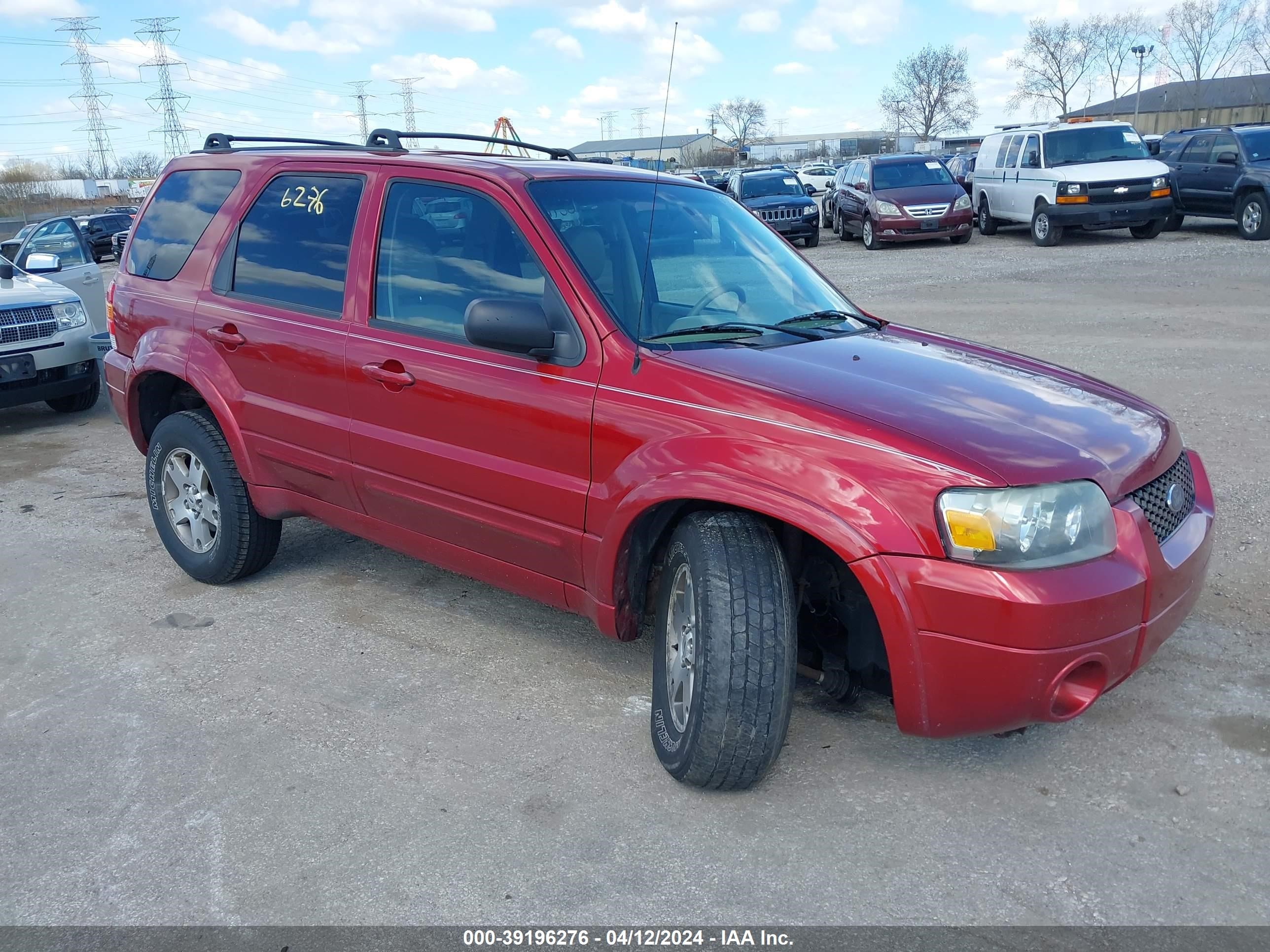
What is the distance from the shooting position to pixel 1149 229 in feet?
60.7

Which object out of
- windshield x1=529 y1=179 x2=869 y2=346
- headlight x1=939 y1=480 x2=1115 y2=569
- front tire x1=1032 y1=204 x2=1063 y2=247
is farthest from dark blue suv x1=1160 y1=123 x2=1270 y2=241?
headlight x1=939 y1=480 x2=1115 y2=569

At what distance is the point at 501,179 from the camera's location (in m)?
3.79

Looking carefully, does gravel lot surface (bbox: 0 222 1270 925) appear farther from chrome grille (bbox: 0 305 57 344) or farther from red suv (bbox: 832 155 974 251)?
red suv (bbox: 832 155 974 251)

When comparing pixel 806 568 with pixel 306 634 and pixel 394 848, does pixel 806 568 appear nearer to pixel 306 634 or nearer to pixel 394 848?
pixel 394 848

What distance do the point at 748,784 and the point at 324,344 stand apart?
7.55 feet

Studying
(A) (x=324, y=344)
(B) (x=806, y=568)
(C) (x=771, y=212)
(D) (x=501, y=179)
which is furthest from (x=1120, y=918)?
(C) (x=771, y=212)

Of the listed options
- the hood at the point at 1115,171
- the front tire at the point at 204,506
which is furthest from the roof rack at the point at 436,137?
the hood at the point at 1115,171

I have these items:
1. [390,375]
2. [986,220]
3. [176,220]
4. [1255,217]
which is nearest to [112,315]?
[176,220]

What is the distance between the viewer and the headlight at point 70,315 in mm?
8406

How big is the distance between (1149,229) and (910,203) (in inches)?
161

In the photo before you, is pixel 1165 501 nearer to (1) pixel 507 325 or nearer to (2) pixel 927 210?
(1) pixel 507 325

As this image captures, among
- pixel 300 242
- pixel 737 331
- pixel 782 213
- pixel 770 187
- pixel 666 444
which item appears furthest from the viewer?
pixel 770 187

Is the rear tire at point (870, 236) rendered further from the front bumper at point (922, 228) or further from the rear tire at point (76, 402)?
the rear tire at point (76, 402)

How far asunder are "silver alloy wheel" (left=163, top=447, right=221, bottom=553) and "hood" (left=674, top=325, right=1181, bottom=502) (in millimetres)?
2590
